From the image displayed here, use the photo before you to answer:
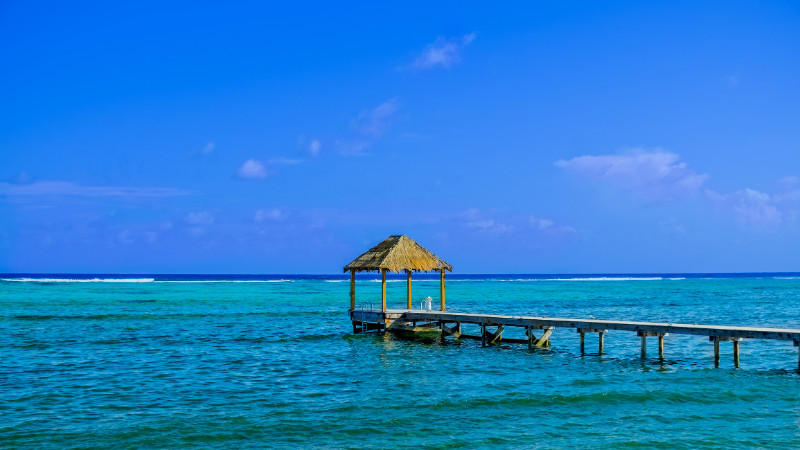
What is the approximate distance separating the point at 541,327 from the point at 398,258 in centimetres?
663

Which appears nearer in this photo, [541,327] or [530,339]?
[541,327]

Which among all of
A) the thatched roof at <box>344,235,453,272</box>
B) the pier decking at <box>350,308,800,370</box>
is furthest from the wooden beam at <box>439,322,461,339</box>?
the thatched roof at <box>344,235,453,272</box>

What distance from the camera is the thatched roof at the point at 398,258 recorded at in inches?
1056

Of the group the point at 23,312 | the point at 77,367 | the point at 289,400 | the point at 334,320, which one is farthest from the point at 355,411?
Result: the point at 23,312

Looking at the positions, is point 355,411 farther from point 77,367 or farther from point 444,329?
point 444,329

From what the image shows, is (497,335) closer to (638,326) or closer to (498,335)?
(498,335)

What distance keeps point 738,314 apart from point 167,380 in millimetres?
33769

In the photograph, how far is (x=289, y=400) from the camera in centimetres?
1534

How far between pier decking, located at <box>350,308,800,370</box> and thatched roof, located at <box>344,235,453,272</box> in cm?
198

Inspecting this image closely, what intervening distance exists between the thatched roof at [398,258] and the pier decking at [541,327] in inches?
78.1

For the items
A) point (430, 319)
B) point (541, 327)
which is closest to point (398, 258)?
point (430, 319)

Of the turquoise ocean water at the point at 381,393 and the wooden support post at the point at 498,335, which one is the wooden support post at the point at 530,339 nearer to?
the turquoise ocean water at the point at 381,393

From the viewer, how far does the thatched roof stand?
26.8 meters

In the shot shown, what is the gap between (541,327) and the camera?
78.4 feet
